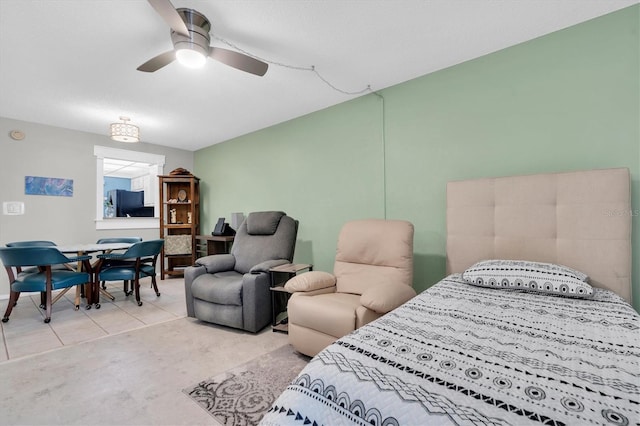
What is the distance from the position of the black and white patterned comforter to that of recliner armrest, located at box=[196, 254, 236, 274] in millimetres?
2386

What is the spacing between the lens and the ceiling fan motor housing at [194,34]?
1.90 metres

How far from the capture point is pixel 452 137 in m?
2.62

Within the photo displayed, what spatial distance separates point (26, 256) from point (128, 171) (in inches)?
163

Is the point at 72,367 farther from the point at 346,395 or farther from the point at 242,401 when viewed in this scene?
the point at 346,395

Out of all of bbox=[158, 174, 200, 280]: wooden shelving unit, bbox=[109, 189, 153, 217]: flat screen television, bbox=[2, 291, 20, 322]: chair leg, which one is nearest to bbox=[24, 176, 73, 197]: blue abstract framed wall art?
bbox=[109, 189, 153, 217]: flat screen television

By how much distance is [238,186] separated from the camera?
4824mm

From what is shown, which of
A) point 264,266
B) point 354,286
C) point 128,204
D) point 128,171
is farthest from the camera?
point 128,171

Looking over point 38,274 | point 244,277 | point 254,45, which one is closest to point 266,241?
point 244,277

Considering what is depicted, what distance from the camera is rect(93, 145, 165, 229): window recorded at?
4.65 meters

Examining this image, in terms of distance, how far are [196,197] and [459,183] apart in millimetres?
4659

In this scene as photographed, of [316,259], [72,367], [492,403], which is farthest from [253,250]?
[492,403]

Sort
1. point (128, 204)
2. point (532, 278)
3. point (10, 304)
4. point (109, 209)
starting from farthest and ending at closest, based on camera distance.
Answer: point (128, 204) < point (109, 209) < point (10, 304) < point (532, 278)

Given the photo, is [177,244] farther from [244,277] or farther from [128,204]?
[244,277]

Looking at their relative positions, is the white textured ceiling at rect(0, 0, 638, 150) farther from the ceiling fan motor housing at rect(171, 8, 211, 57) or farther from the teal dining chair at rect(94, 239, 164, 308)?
the teal dining chair at rect(94, 239, 164, 308)
